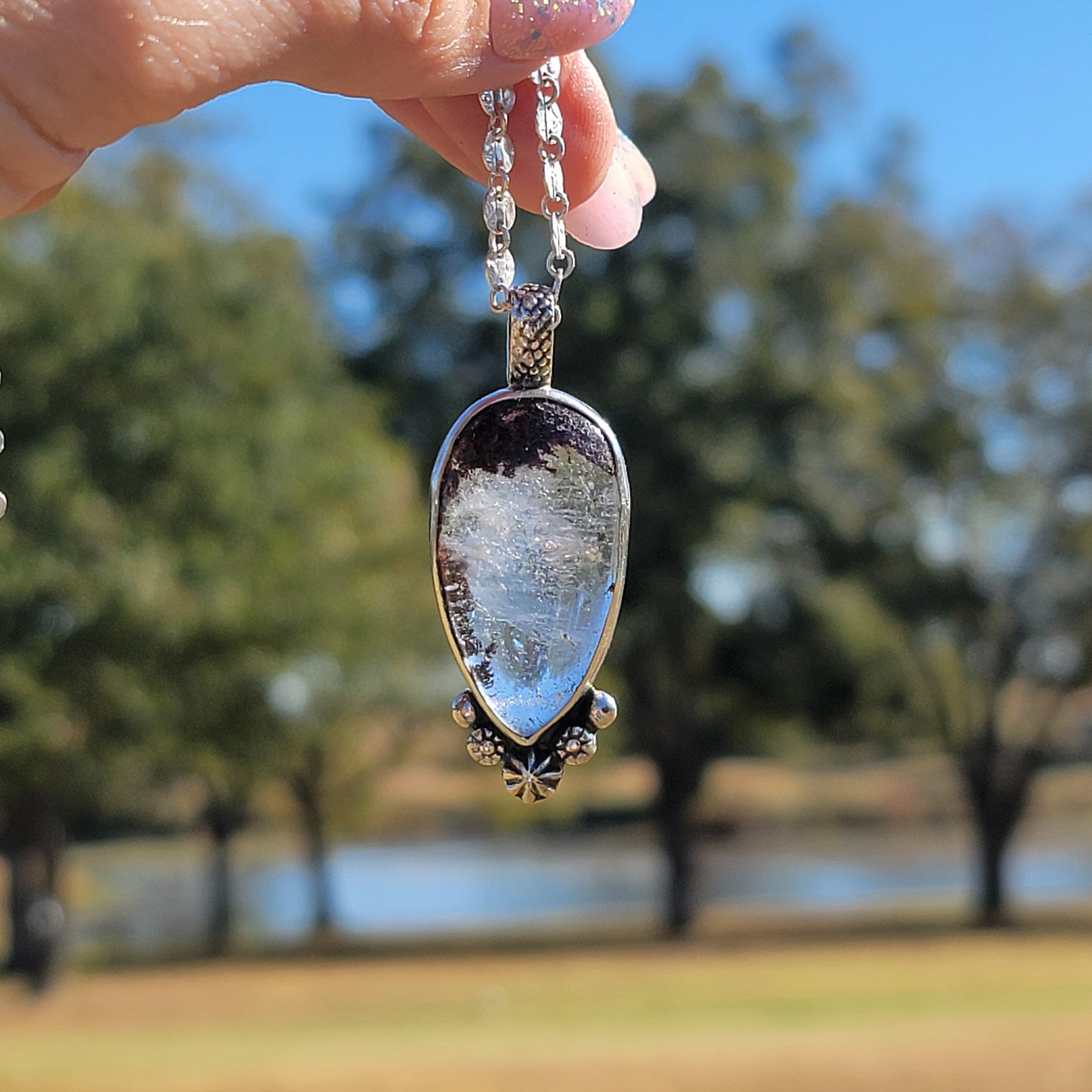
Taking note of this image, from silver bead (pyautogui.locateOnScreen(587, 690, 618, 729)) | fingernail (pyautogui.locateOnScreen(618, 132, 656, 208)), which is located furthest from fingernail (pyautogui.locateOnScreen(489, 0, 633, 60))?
silver bead (pyautogui.locateOnScreen(587, 690, 618, 729))

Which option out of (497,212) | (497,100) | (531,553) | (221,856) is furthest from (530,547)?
(221,856)

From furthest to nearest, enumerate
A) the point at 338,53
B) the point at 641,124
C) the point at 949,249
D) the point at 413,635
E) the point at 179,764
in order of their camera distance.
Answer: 1. the point at 949,249
2. the point at 641,124
3. the point at 413,635
4. the point at 179,764
5. the point at 338,53

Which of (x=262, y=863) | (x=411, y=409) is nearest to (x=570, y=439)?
(x=411, y=409)

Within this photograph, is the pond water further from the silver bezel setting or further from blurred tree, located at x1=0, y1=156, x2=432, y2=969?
the silver bezel setting

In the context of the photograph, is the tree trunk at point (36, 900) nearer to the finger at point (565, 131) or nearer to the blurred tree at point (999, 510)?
the blurred tree at point (999, 510)

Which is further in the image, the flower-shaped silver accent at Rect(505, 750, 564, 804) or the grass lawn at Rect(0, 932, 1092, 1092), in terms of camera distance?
the grass lawn at Rect(0, 932, 1092, 1092)

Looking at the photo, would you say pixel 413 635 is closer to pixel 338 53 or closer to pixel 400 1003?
pixel 400 1003

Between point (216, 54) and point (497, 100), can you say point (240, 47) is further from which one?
point (497, 100)
